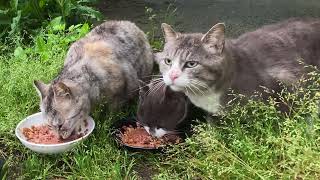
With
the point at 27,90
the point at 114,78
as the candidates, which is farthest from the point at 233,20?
the point at 27,90

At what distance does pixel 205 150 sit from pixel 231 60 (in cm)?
74

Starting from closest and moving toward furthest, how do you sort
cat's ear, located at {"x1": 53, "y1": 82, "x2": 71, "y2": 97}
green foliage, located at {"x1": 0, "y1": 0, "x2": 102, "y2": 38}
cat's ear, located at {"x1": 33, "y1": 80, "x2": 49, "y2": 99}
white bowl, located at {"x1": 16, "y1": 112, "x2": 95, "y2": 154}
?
white bowl, located at {"x1": 16, "y1": 112, "x2": 95, "y2": 154} < cat's ear, located at {"x1": 53, "y1": 82, "x2": 71, "y2": 97} < cat's ear, located at {"x1": 33, "y1": 80, "x2": 49, "y2": 99} < green foliage, located at {"x1": 0, "y1": 0, "x2": 102, "y2": 38}

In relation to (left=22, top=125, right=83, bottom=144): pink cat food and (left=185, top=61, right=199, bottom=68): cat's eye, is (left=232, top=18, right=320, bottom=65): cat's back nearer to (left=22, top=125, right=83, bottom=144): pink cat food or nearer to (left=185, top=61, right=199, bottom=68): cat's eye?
(left=185, top=61, right=199, bottom=68): cat's eye

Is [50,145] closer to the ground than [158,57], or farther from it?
closer to the ground

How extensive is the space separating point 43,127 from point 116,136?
62 cm

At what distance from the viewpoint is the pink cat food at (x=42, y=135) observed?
4.24 metres

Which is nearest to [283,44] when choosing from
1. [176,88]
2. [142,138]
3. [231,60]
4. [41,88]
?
[231,60]

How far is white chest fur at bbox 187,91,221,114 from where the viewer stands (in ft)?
13.3

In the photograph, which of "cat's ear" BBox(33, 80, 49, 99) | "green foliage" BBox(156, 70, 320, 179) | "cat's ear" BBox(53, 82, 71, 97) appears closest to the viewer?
"green foliage" BBox(156, 70, 320, 179)

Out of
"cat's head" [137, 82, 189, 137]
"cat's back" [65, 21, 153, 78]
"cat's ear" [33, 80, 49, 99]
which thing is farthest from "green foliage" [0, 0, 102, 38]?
"cat's head" [137, 82, 189, 137]

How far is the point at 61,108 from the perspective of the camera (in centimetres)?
420

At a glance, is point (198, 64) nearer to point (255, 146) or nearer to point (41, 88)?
point (255, 146)

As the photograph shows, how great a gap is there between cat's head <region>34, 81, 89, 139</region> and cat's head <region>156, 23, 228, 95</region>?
77 cm

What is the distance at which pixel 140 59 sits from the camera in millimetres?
5148
